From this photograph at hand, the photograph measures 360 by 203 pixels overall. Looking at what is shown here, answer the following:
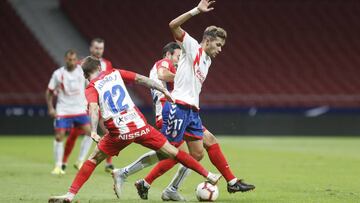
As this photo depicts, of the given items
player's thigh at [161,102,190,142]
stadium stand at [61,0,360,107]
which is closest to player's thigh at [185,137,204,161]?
player's thigh at [161,102,190,142]

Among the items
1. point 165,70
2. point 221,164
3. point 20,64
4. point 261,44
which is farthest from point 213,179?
point 261,44

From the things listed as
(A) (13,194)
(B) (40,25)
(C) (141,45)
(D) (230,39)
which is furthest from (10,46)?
(A) (13,194)

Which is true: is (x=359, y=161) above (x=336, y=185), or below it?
below

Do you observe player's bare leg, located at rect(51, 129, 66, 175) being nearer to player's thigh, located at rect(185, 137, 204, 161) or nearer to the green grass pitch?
the green grass pitch

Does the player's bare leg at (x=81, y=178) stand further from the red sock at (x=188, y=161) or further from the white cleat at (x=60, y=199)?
the red sock at (x=188, y=161)

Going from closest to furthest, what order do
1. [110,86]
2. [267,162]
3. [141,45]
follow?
[110,86]
[267,162]
[141,45]

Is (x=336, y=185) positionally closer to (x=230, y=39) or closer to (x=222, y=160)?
(x=222, y=160)

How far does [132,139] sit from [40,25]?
22.5m

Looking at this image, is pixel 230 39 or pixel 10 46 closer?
pixel 10 46

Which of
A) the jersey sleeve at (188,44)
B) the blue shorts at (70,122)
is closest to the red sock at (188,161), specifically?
the jersey sleeve at (188,44)

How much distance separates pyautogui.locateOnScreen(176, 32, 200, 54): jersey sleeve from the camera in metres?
8.98

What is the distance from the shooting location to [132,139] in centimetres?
871

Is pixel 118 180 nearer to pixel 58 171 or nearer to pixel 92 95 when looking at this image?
pixel 92 95

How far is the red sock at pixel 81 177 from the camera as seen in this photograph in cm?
847
